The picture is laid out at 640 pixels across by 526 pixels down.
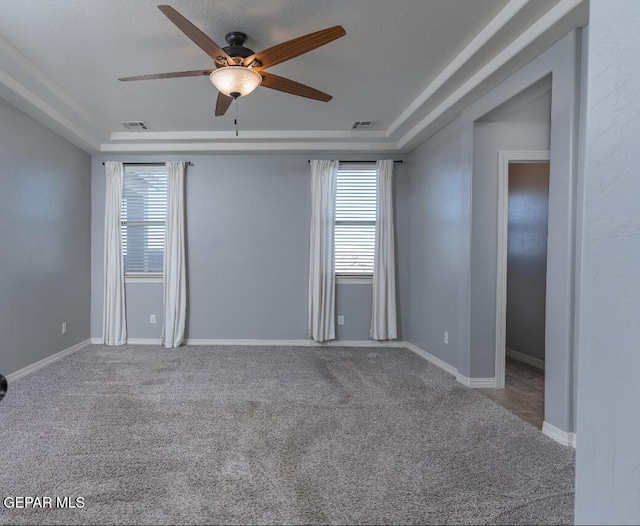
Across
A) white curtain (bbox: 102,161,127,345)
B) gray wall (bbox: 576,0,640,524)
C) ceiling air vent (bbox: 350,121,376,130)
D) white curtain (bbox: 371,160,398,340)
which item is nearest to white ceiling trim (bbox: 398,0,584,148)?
ceiling air vent (bbox: 350,121,376,130)

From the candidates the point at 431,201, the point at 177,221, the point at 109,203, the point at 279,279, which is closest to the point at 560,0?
the point at 431,201

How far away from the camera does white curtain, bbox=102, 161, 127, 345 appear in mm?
4637

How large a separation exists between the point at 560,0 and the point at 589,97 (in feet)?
5.37

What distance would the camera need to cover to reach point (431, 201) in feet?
13.5

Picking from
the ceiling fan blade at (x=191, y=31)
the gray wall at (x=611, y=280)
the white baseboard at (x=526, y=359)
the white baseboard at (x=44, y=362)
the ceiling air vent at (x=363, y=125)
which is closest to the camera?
the gray wall at (x=611, y=280)

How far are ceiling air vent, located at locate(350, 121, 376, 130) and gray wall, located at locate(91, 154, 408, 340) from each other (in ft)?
2.74

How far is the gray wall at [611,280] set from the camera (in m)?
0.82

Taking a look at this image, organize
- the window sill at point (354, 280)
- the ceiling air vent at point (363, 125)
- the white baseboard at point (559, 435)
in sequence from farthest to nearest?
the window sill at point (354, 280) < the ceiling air vent at point (363, 125) < the white baseboard at point (559, 435)

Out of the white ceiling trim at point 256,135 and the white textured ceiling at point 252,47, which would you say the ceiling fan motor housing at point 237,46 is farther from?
the white ceiling trim at point 256,135

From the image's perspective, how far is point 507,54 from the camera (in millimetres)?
2486

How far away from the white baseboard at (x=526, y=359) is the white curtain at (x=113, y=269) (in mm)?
4779

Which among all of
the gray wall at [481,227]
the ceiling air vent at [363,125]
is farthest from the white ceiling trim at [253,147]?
the gray wall at [481,227]

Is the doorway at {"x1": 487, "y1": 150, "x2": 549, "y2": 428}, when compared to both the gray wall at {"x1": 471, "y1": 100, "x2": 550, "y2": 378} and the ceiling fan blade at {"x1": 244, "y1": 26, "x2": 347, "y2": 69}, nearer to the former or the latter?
the gray wall at {"x1": 471, "y1": 100, "x2": 550, "y2": 378}

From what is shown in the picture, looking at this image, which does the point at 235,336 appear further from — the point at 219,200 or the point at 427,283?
the point at 427,283
